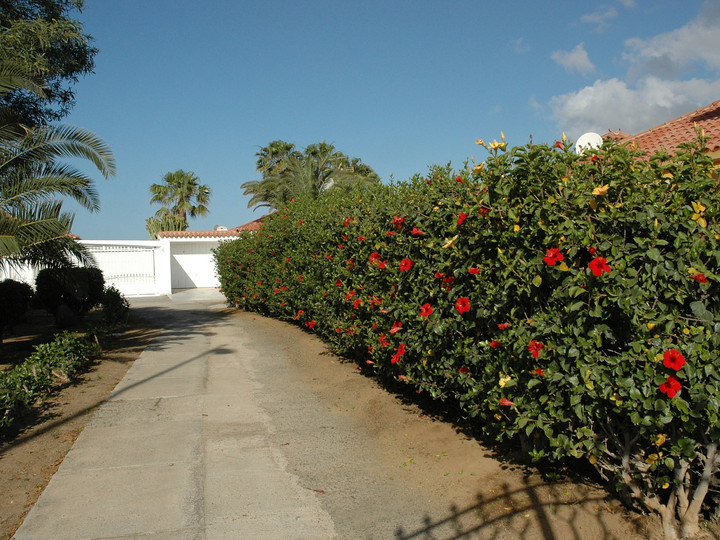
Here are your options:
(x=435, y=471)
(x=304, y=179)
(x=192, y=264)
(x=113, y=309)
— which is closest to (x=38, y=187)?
(x=113, y=309)

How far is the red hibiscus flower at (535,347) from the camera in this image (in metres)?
3.41

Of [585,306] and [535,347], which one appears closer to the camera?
[585,306]

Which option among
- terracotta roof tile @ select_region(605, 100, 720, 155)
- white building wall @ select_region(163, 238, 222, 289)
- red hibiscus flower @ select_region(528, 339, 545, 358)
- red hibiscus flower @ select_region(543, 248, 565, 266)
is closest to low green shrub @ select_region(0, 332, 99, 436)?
red hibiscus flower @ select_region(528, 339, 545, 358)

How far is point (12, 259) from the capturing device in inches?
311

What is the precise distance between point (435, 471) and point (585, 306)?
1.99 metres

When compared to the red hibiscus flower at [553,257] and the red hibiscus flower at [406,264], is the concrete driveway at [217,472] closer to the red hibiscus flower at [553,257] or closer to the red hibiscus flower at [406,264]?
the red hibiscus flower at [406,264]

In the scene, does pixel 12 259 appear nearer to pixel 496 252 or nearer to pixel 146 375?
pixel 146 375

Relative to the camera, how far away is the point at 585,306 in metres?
3.20

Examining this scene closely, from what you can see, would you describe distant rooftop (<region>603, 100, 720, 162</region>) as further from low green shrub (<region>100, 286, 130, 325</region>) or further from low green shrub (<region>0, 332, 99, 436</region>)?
low green shrub (<region>100, 286, 130, 325</region>)

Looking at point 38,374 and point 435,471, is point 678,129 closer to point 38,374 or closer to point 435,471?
point 435,471

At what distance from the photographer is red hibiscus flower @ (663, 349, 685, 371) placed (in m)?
2.73

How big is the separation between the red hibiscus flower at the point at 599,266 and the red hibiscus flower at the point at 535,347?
63cm

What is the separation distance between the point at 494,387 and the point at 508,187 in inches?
56.7

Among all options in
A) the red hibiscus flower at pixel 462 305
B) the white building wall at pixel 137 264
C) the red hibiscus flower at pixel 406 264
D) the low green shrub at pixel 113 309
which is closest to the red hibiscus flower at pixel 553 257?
the red hibiscus flower at pixel 462 305
